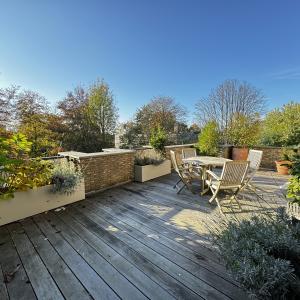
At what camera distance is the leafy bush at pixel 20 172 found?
110 inches

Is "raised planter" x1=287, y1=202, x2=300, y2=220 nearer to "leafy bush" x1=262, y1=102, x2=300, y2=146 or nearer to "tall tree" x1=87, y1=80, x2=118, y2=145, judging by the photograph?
"leafy bush" x1=262, y1=102, x2=300, y2=146

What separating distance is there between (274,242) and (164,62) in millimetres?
9090

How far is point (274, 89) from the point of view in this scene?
10.3m

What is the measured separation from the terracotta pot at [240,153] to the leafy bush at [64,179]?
21.1ft

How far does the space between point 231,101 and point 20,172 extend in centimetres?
1133

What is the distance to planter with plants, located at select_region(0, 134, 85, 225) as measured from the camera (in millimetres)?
2807

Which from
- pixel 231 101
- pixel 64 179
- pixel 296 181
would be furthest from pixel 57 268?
pixel 231 101

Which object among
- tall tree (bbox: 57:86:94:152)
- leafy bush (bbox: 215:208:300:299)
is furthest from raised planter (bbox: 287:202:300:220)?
tall tree (bbox: 57:86:94:152)

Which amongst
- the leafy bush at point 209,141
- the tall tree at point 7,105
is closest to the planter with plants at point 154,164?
the leafy bush at point 209,141

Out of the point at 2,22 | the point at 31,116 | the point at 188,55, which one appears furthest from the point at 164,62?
the point at 31,116

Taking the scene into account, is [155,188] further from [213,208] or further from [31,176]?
[31,176]

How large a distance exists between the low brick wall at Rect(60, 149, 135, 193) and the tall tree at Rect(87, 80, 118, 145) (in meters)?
6.37

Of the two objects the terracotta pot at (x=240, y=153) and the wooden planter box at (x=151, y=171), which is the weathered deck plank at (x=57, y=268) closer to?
the wooden planter box at (x=151, y=171)

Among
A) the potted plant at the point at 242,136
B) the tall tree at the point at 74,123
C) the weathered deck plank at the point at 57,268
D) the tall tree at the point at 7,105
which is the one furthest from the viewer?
the tall tree at the point at 74,123
